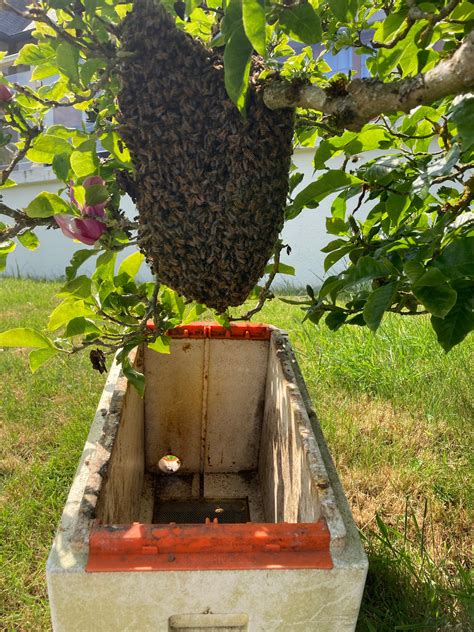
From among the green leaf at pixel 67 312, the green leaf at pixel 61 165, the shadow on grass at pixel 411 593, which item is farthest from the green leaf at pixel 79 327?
the shadow on grass at pixel 411 593

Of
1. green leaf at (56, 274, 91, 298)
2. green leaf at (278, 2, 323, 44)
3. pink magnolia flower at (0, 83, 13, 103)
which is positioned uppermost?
green leaf at (278, 2, 323, 44)

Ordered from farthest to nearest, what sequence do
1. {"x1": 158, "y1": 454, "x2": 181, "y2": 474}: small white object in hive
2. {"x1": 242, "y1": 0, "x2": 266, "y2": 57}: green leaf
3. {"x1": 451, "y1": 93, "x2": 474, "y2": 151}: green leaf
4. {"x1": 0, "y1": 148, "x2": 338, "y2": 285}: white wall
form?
{"x1": 0, "y1": 148, "x2": 338, "y2": 285}: white wall → {"x1": 158, "y1": 454, "x2": 181, "y2": 474}: small white object in hive → {"x1": 451, "y1": 93, "x2": 474, "y2": 151}: green leaf → {"x1": 242, "y1": 0, "x2": 266, "y2": 57}: green leaf

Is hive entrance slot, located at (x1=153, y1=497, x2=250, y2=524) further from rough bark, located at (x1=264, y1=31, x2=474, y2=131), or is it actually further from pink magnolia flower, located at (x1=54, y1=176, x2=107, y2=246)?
rough bark, located at (x1=264, y1=31, x2=474, y2=131)

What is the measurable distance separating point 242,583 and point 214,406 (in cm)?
105

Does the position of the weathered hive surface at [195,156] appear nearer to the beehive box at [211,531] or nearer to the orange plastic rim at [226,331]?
the beehive box at [211,531]

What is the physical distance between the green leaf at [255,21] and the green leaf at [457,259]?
348 millimetres

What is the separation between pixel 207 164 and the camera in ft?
2.38

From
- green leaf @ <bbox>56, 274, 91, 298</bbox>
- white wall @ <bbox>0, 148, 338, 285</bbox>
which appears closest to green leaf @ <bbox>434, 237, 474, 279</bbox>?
green leaf @ <bbox>56, 274, 91, 298</bbox>

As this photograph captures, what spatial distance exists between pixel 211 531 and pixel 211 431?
106 centimetres

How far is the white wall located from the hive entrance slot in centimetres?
339

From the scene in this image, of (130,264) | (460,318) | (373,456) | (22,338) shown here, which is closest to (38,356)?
(22,338)

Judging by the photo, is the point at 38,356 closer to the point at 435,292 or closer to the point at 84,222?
the point at 84,222

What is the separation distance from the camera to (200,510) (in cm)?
164

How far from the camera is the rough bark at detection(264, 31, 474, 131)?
1.60ft
